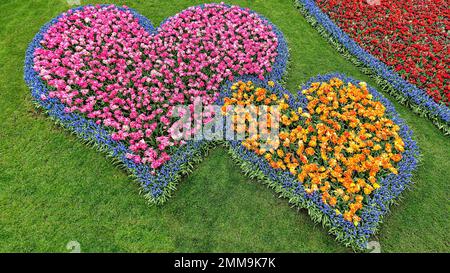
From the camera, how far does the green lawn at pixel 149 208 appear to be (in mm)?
7578

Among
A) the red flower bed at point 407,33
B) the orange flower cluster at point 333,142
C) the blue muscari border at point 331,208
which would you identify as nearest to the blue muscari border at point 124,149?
the blue muscari border at point 331,208

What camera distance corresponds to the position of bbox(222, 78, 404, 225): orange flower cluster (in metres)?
7.89

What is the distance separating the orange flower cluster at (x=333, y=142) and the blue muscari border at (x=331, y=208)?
14cm

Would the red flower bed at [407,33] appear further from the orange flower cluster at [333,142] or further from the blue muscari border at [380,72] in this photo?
the orange flower cluster at [333,142]

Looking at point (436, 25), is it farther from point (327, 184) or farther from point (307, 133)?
point (327, 184)

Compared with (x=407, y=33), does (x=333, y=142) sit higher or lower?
lower

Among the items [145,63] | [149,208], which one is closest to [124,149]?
[149,208]

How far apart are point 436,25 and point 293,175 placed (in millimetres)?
8936

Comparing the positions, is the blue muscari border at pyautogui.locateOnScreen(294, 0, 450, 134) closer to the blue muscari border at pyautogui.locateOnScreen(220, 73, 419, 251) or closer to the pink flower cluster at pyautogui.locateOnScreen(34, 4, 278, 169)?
the blue muscari border at pyautogui.locateOnScreen(220, 73, 419, 251)

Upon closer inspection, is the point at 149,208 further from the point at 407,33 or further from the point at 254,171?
the point at 407,33

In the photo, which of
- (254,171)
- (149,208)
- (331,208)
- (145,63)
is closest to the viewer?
(331,208)

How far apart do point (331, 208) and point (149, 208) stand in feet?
13.3

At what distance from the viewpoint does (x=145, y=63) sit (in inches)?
382

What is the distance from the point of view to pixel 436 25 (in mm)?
12625
